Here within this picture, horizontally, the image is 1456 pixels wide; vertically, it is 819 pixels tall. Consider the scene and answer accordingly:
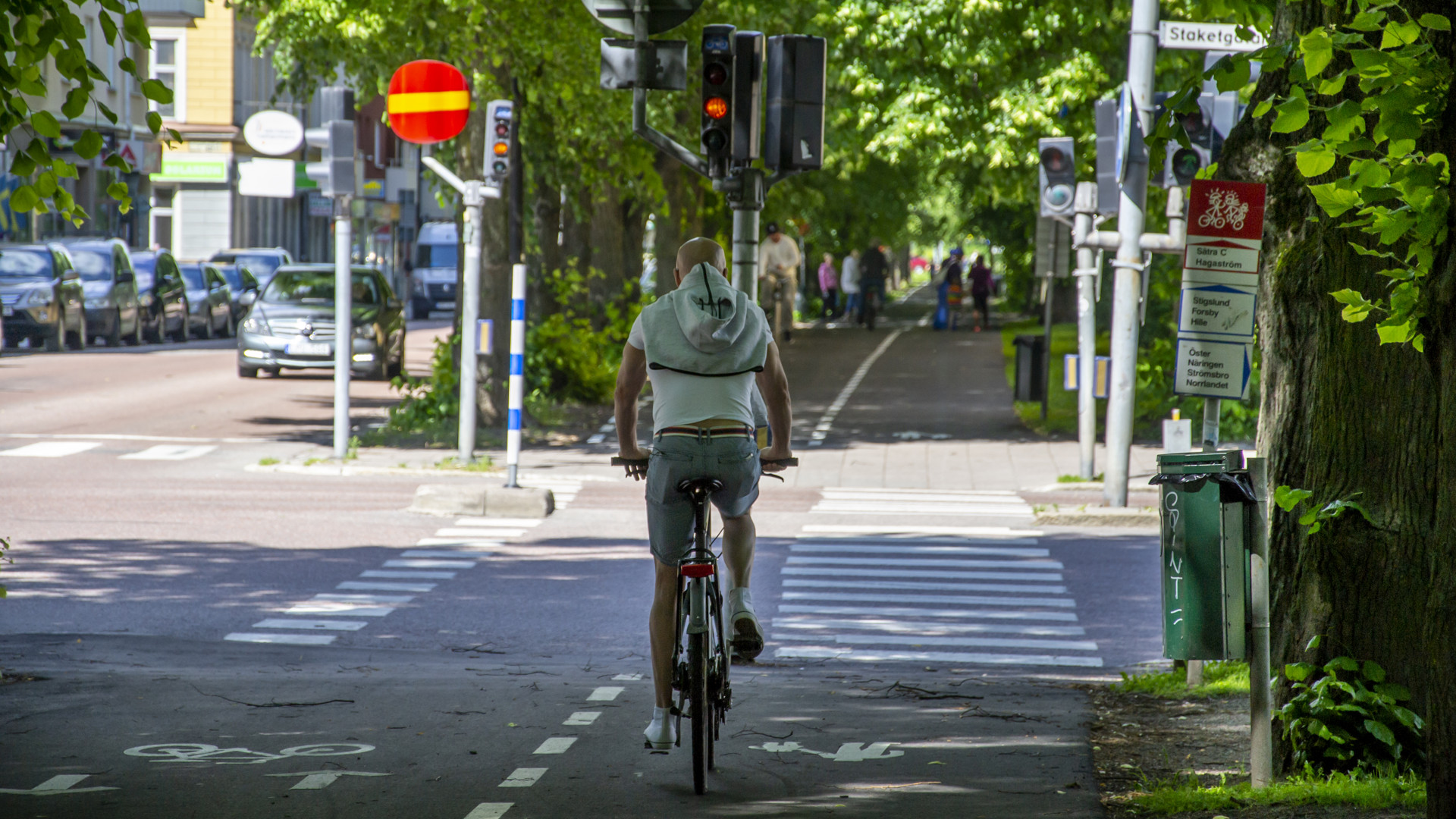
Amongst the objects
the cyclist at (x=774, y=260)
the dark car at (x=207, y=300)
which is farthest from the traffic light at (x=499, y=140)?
the dark car at (x=207, y=300)

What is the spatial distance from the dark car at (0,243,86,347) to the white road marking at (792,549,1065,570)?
2173 cm

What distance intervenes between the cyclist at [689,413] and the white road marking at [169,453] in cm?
1217

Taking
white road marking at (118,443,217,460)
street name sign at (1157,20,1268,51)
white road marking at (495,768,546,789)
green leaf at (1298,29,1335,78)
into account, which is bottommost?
white road marking at (118,443,217,460)

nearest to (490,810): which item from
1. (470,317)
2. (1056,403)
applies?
(470,317)

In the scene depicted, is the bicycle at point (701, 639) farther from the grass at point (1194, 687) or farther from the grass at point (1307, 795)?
the grass at point (1194, 687)

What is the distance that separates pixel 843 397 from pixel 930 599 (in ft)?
48.7

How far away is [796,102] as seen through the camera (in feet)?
35.4

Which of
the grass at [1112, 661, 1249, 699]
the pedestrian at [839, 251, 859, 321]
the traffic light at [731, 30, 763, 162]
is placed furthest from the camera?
the pedestrian at [839, 251, 859, 321]

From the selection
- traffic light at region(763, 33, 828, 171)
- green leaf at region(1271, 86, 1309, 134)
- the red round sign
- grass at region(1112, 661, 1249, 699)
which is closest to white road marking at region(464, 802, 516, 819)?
green leaf at region(1271, 86, 1309, 134)

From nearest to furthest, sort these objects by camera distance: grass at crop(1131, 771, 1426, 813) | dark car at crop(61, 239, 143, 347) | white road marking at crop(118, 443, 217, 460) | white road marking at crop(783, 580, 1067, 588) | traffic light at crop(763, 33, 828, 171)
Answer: grass at crop(1131, 771, 1426, 813) → traffic light at crop(763, 33, 828, 171) → white road marking at crop(783, 580, 1067, 588) → white road marking at crop(118, 443, 217, 460) → dark car at crop(61, 239, 143, 347)

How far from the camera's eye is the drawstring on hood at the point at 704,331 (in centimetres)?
618

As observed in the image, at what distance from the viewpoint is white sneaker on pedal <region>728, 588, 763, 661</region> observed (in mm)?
6613

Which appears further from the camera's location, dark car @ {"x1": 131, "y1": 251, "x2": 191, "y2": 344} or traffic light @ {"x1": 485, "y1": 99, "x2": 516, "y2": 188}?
dark car @ {"x1": 131, "y1": 251, "x2": 191, "y2": 344}

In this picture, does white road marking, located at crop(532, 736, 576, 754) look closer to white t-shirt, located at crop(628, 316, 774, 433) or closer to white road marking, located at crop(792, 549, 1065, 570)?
white t-shirt, located at crop(628, 316, 774, 433)
